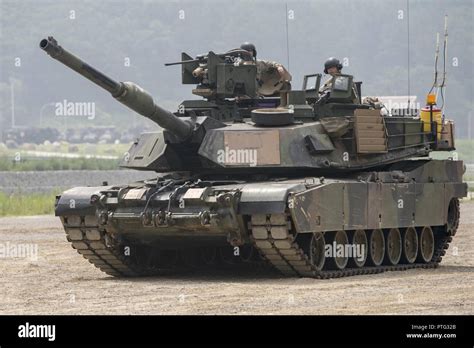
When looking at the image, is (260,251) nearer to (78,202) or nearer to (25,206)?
(78,202)

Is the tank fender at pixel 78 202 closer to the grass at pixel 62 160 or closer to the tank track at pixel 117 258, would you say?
the tank track at pixel 117 258

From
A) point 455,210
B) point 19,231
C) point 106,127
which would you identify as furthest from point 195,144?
point 106,127

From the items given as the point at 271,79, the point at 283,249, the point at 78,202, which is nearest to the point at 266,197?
the point at 283,249

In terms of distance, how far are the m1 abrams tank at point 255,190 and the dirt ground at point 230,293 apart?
26.1 inches

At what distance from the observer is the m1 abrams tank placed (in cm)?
2216

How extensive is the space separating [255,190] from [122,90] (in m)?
2.54

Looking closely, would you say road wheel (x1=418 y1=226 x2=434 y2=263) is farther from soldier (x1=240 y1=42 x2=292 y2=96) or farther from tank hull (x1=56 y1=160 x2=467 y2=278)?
soldier (x1=240 y1=42 x2=292 y2=96)

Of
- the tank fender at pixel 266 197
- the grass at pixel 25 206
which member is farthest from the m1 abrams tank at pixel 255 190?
the grass at pixel 25 206

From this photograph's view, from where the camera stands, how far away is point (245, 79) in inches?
972

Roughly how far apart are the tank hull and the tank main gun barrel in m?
1.06

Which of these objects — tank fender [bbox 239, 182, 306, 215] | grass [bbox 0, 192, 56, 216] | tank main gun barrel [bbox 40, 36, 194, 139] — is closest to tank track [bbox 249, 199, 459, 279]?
tank fender [bbox 239, 182, 306, 215]

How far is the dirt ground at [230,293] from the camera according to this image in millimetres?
18453

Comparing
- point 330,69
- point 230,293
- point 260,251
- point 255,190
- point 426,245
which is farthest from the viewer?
point 426,245

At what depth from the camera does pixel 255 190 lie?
22.0 m
